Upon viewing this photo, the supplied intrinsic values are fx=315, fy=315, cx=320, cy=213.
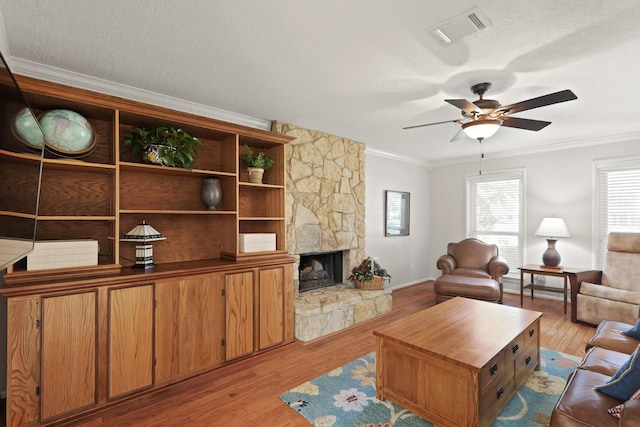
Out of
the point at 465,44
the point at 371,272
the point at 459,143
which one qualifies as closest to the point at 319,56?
the point at 465,44

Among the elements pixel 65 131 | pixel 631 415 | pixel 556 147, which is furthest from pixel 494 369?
pixel 556 147

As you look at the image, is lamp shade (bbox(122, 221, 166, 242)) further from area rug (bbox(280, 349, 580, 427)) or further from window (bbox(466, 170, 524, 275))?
window (bbox(466, 170, 524, 275))

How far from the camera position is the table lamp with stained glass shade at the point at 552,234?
4.55m

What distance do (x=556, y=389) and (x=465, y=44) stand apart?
2.67 meters

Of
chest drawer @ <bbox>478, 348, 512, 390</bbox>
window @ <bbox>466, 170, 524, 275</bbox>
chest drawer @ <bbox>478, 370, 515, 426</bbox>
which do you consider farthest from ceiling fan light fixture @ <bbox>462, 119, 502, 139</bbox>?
window @ <bbox>466, 170, 524, 275</bbox>

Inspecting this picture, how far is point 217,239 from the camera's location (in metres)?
3.33

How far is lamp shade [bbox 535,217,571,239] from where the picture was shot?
4.61 metres

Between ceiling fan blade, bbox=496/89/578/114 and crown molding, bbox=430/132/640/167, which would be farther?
crown molding, bbox=430/132/640/167

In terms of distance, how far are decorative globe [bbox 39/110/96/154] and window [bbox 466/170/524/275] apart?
5.90 meters

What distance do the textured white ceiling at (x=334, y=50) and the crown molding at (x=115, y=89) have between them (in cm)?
8

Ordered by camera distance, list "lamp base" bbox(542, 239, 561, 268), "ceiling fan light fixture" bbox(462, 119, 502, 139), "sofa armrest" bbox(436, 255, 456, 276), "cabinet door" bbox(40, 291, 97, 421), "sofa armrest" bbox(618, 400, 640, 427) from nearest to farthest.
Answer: "sofa armrest" bbox(618, 400, 640, 427), "cabinet door" bbox(40, 291, 97, 421), "ceiling fan light fixture" bbox(462, 119, 502, 139), "lamp base" bbox(542, 239, 561, 268), "sofa armrest" bbox(436, 255, 456, 276)

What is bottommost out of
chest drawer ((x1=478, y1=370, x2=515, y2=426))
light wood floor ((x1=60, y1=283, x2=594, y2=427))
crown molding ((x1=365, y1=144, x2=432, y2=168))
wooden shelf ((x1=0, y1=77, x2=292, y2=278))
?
light wood floor ((x1=60, y1=283, x2=594, y2=427))

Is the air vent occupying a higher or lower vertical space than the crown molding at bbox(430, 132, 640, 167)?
higher

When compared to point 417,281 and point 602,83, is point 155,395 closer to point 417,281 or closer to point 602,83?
point 602,83
